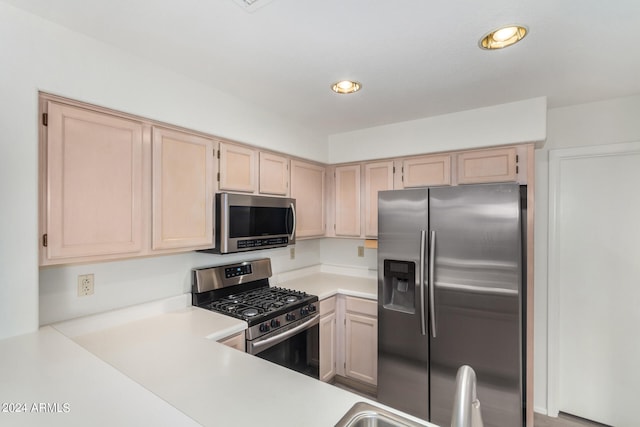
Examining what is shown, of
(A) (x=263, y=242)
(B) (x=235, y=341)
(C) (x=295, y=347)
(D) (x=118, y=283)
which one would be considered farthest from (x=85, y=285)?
(C) (x=295, y=347)

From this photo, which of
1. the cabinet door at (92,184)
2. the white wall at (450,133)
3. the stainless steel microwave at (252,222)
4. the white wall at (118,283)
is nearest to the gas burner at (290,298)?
the stainless steel microwave at (252,222)

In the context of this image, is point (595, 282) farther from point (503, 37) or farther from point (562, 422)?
point (503, 37)

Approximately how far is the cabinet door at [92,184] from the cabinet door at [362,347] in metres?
1.83

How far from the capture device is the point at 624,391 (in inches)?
89.0

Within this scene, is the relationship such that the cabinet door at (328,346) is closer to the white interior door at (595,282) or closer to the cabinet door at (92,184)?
the cabinet door at (92,184)

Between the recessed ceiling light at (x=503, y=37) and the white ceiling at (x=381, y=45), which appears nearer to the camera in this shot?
the white ceiling at (x=381, y=45)

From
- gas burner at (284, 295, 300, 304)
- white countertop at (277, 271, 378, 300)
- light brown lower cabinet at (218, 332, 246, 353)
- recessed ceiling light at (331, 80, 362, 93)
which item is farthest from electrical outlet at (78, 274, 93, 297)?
recessed ceiling light at (331, 80, 362, 93)

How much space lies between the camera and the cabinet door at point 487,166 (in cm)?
229

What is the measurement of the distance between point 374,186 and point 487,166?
3.17 ft

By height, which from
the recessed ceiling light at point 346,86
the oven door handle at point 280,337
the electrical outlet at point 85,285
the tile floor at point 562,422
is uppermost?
the recessed ceiling light at point 346,86

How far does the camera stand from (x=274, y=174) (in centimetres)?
260

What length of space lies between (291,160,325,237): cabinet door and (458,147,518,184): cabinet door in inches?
52.3

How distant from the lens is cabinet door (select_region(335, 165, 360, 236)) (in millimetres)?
3033

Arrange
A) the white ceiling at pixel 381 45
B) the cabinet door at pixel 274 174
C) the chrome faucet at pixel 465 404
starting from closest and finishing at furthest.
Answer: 1. the chrome faucet at pixel 465 404
2. the white ceiling at pixel 381 45
3. the cabinet door at pixel 274 174
